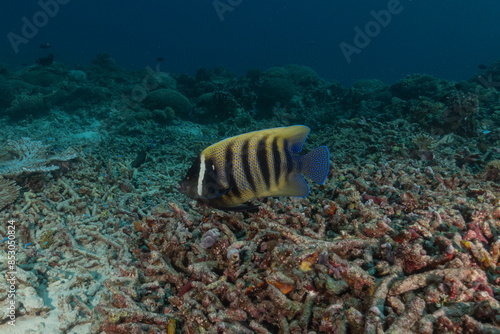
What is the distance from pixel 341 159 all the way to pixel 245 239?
326 cm

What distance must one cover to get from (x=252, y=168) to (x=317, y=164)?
495 millimetres

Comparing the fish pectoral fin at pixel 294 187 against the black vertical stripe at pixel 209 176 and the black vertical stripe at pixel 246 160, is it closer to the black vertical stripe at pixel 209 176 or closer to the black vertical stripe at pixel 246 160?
the black vertical stripe at pixel 246 160

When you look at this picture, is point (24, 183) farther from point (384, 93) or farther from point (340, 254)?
point (384, 93)

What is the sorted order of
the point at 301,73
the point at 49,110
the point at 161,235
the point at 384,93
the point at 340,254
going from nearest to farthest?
the point at 340,254 → the point at 161,235 → the point at 49,110 → the point at 384,93 → the point at 301,73

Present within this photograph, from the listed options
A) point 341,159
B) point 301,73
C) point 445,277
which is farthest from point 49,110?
point 301,73

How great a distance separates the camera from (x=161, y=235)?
2820mm

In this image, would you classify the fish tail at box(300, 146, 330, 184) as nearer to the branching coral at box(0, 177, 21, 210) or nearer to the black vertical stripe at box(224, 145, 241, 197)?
the black vertical stripe at box(224, 145, 241, 197)

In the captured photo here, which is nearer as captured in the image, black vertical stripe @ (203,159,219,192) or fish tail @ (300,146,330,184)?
black vertical stripe @ (203,159,219,192)

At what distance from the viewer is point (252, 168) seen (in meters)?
2.14
